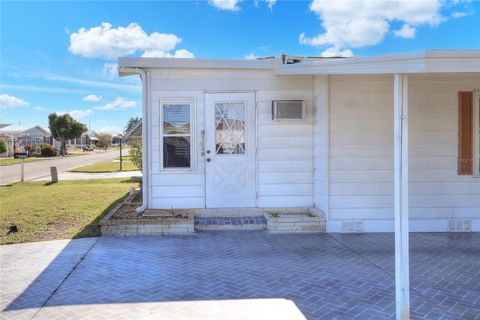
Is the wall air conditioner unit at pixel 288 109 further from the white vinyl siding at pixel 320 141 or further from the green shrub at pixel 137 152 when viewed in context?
the green shrub at pixel 137 152

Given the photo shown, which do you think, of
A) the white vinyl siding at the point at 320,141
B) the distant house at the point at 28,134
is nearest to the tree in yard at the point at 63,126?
the distant house at the point at 28,134

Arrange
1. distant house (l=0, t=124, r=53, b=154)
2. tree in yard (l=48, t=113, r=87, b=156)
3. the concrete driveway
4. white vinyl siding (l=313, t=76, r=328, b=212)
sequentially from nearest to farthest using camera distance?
the concrete driveway, white vinyl siding (l=313, t=76, r=328, b=212), tree in yard (l=48, t=113, r=87, b=156), distant house (l=0, t=124, r=53, b=154)

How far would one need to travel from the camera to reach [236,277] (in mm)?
4359

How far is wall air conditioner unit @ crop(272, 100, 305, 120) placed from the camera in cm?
692

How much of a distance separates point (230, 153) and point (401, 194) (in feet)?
13.6

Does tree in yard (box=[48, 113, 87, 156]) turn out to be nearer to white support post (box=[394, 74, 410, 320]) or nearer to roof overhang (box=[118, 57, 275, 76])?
roof overhang (box=[118, 57, 275, 76])

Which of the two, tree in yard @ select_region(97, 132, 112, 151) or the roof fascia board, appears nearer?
the roof fascia board

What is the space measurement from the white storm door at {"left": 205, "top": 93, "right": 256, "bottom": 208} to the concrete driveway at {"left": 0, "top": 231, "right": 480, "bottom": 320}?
102 cm

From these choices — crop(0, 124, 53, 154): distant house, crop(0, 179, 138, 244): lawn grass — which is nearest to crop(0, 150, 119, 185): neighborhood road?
crop(0, 179, 138, 244): lawn grass

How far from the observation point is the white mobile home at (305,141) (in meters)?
6.47

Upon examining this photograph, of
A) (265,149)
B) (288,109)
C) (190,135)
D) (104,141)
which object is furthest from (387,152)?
(104,141)

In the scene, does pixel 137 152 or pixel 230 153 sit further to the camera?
pixel 137 152

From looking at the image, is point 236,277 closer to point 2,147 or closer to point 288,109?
point 288,109

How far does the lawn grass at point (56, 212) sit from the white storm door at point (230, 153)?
6.99 ft
